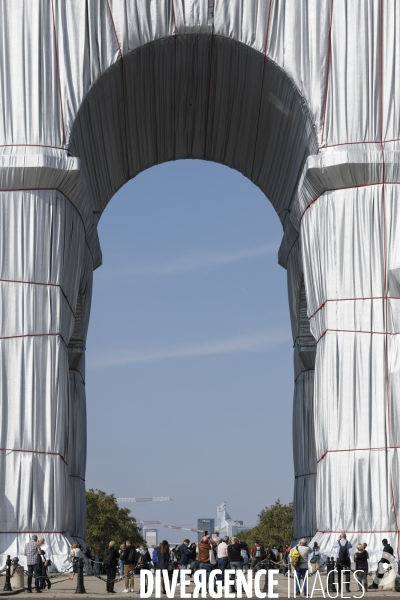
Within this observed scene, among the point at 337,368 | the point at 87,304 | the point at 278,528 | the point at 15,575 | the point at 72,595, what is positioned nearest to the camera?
the point at 72,595

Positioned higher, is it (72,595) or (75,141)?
(75,141)

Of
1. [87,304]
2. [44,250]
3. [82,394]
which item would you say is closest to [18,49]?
[44,250]

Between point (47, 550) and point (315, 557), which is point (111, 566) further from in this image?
point (315, 557)

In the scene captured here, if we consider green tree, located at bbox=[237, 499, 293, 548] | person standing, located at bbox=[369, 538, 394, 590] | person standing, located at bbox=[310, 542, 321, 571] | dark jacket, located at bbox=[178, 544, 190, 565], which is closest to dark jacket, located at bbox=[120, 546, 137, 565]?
dark jacket, located at bbox=[178, 544, 190, 565]

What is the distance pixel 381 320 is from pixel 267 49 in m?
9.23

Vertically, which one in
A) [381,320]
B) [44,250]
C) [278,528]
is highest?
[44,250]

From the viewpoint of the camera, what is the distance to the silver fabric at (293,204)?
103 ft

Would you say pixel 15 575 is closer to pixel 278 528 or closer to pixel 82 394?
pixel 82 394

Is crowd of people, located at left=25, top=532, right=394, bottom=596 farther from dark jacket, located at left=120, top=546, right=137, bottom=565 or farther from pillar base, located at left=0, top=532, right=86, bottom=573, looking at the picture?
pillar base, located at left=0, top=532, right=86, bottom=573

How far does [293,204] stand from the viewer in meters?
36.8

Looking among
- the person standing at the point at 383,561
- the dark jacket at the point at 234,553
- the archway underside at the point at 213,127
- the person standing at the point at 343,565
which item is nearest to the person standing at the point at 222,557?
the dark jacket at the point at 234,553

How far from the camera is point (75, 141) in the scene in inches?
1357

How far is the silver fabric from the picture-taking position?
31.4 m

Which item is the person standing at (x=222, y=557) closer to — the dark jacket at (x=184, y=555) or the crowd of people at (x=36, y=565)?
the dark jacket at (x=184, y=555)
